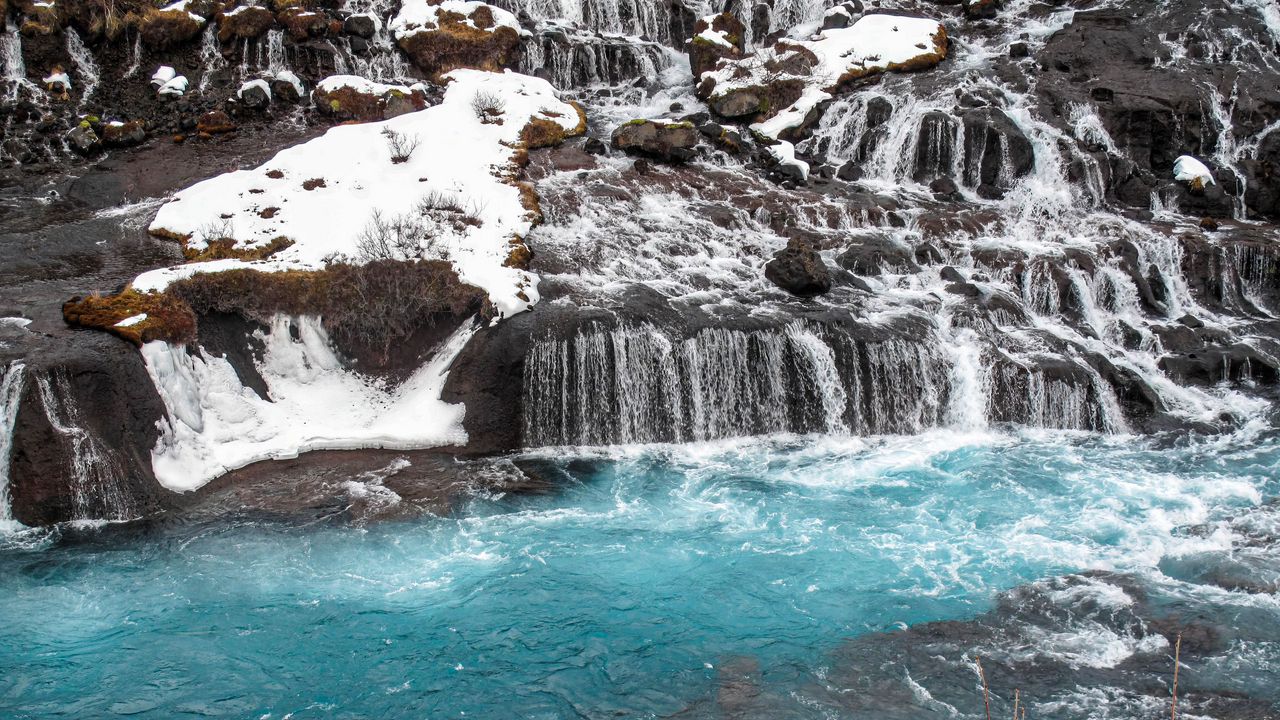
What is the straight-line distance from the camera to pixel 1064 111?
27.0 m

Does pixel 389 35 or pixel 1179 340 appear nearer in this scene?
pixel 1179 340

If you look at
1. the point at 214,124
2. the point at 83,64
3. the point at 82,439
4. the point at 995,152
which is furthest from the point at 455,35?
the point at 82,439

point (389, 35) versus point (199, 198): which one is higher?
point (389, 35)

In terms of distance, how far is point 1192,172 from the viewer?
995 inches

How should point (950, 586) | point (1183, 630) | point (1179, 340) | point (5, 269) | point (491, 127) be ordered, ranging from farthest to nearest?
point (491, 127), point (1179, 340), point (5, 269), point (950, 586), point (1183, 630)

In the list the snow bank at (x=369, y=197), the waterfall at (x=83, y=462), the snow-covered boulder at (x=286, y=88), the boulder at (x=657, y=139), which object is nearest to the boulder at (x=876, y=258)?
the boulder at (x=657, y=139)

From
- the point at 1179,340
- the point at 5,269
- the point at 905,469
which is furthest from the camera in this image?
the point at 1179,340

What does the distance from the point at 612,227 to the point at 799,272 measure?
4.58 m

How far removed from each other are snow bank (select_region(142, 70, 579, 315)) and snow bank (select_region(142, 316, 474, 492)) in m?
1.69

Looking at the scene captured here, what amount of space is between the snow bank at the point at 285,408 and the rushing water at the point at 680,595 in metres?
1.41

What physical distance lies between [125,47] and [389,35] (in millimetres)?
7402

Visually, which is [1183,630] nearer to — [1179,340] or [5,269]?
[1179,340]

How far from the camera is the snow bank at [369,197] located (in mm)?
19719

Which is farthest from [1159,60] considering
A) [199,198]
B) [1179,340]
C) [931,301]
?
[199,198]
